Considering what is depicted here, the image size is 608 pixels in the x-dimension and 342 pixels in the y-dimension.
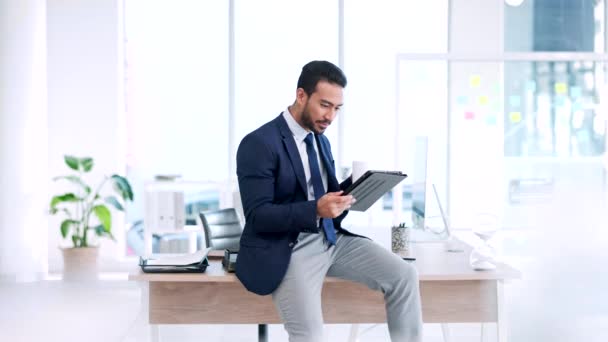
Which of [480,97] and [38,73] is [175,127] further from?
[480,97]

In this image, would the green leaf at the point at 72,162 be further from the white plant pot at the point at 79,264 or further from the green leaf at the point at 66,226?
the white plant pot at the point at 79,264

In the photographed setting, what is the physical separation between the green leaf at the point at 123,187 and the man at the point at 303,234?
4.65 m

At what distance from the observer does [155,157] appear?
8500mm

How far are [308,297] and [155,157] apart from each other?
572cm

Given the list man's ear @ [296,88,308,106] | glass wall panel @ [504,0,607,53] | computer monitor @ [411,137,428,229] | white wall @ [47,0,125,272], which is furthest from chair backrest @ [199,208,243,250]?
glass wall panel @ [504,0,607,53]

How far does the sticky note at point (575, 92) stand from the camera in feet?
25.9

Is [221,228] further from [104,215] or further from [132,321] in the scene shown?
[104,215]

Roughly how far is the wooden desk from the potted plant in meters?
4.52

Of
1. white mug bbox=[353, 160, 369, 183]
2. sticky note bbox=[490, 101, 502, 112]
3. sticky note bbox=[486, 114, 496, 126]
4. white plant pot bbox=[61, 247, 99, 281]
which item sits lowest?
white plant pot bbox=[61, 247, 99, 281]

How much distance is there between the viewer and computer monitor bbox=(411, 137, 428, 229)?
3.77m

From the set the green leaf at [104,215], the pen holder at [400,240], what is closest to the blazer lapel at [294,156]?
the pen holder at [400,240]

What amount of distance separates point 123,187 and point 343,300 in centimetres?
467

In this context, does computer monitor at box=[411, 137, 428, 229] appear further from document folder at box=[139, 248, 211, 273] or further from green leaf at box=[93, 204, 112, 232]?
green leaf at box=[93, 204, 112, 232]

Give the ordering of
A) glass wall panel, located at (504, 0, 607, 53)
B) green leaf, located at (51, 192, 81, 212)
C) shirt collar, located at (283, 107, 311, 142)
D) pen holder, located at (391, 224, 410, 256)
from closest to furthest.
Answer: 1. shirt collar, located at (283, 107, 311, 142)
2. pen holder, located at (391, 224, 410, 256)
3. green leaf, located at (51, 192, 81, 212)
4. glass wall panel, located at (504, 0, 607, 53)
